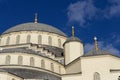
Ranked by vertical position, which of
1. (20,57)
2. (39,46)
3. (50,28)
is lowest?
(20,57)

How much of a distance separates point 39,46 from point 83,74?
1295 cm

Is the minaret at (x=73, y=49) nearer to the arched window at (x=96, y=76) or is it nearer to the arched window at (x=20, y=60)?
the arched window at (x=20, y=60)

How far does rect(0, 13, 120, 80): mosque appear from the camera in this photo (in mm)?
34281

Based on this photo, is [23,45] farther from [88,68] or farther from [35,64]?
[88,68]

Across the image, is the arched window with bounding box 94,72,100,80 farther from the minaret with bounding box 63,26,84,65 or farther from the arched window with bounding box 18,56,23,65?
the arched window with bounding box 18,56,23,65

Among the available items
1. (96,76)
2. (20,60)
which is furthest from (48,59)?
(96,76)

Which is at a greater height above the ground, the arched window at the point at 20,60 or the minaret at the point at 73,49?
the minaret at the point at 73,49

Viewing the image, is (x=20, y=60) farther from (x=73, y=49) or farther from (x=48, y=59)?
(x=73, y=49)

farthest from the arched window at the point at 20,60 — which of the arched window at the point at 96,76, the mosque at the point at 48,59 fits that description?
the arched window at the point at 96,76

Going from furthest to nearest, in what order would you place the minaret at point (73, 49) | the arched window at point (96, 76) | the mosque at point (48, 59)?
the minaret at point (73, 49)
the mosque at point (48, 59)
the arched window at point (96, 76)

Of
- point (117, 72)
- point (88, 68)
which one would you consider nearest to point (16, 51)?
point (88, 68)

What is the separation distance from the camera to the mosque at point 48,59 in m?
34.3

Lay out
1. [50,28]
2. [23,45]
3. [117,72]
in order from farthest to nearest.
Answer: [50,28]
[23,45]
[117,72]

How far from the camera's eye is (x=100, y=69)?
Result: 112 ft
